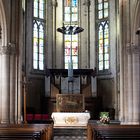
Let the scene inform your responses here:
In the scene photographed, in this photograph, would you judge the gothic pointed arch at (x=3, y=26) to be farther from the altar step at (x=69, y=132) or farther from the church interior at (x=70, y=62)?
the altar step at (x=69, y=132)

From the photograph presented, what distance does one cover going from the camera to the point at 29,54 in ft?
113

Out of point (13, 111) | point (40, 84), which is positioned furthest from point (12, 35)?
point (40, 84)

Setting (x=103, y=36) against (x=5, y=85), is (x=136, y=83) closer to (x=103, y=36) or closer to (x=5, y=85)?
(x=5, y=85)

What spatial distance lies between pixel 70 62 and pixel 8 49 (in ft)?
28.5

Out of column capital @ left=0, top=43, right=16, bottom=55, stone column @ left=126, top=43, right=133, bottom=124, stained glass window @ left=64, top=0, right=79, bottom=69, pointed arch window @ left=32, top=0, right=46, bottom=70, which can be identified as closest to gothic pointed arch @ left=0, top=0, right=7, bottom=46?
column capital @ left=0, top=43, right=16, bottom=55

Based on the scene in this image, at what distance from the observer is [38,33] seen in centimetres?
3559

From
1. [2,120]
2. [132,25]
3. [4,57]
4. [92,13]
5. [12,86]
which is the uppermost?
[92,13]

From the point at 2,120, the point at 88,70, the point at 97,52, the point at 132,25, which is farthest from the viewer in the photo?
the point at 97,52

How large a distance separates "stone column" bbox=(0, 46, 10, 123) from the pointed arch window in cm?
1066

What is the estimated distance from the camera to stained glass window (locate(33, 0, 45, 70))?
115 ft

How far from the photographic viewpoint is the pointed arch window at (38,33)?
1384 inches

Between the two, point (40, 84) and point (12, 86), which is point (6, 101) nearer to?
point (12, 86)

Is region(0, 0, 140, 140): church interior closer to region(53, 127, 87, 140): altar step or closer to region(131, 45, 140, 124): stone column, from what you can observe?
region(131, 45, 140, 124): stone column

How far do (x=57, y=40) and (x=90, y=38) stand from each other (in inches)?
119
